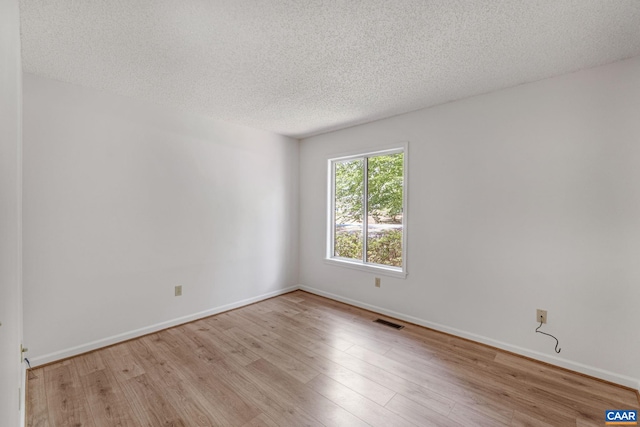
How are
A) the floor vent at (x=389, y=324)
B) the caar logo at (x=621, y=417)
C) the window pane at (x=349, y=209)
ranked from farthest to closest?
the window pane at (x=349, y=209)
the floor vent at (x=389, y=324)
the caar logo at (x=621, y=417)

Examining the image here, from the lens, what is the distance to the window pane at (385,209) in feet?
11.0

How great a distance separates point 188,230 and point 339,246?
82.4 inches

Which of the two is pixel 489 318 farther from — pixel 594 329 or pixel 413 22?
pixel 413 22

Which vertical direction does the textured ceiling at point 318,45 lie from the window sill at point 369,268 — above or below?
above

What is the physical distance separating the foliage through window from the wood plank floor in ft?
3.65

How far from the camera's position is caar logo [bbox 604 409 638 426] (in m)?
1.68

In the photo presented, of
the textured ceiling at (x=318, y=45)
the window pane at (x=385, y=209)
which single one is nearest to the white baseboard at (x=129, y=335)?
the window pane at (x=385, y=209)

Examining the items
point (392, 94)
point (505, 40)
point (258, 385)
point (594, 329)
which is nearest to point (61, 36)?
point (392, 94)

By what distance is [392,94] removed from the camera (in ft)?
8.70

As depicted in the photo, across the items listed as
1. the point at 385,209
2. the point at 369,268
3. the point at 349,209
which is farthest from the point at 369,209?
the point at 369,268

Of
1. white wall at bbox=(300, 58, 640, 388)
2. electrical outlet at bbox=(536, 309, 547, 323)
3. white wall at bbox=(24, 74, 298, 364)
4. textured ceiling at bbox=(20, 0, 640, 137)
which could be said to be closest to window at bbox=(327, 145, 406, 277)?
white wall at bbox=(300, 58, 640, 388)

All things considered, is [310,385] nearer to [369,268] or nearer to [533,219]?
[369,268]

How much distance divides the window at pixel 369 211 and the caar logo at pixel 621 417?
1802mm

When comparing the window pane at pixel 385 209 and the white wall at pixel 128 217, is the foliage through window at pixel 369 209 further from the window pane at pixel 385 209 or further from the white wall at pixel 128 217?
the white wall at pixel 128 217
